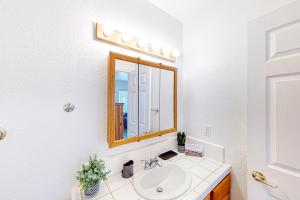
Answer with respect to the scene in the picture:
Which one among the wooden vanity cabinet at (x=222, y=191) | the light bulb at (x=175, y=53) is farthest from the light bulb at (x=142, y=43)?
the wooden vanity cabinet at (x=222, y=191)

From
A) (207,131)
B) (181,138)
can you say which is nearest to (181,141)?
(181,138)

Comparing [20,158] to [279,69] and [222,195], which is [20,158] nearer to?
[222,195]

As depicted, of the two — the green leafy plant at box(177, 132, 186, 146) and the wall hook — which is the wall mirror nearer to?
the green leafy plant at box(177, 132, 186, 146)

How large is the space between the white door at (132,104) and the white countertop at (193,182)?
337mm

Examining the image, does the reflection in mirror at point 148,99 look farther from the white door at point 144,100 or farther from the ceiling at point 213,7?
the ceiling at point 213,7

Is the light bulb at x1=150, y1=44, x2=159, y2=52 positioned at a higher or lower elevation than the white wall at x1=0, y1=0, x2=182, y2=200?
higher

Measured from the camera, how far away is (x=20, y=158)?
2.37 feet

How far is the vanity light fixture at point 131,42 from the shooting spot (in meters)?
0.98

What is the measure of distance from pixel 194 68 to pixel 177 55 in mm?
239

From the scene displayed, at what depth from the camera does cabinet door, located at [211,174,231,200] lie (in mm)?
1005

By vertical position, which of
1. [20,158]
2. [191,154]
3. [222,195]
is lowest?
[222,195]

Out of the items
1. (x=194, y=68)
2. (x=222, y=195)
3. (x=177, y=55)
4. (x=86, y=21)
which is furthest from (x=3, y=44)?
(x=222, y=195)

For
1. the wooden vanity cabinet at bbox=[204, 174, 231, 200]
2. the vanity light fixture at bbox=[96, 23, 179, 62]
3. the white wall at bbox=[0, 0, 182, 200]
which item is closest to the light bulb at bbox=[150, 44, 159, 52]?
the vanity light fixture at bbox=[96, 23, 179, 62]

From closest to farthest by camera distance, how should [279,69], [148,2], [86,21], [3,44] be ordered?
[3,44] → [279,69] → [86,21] → [148,2]
